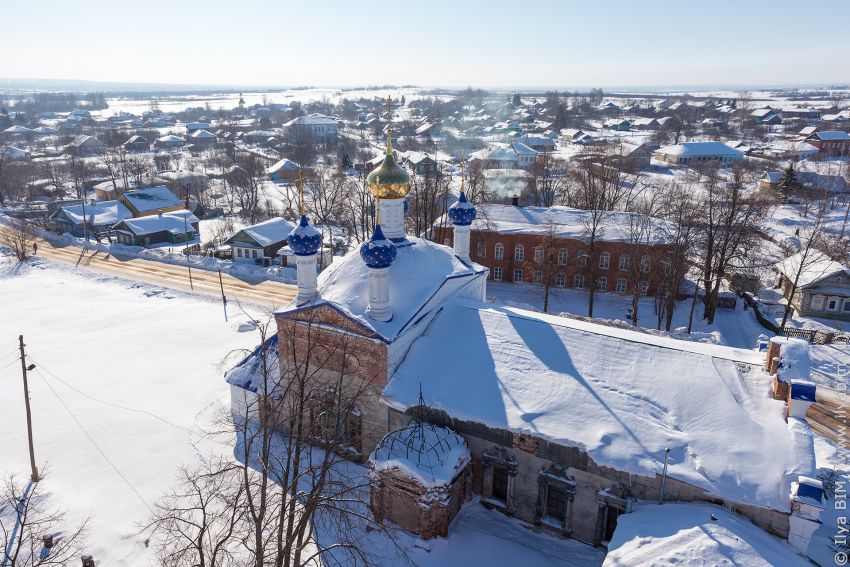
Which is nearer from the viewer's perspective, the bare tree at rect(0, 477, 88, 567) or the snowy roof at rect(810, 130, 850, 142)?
the bare tree at rect(0, 477, 88, 567)

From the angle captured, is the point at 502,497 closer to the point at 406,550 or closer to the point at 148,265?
the point at 406,550

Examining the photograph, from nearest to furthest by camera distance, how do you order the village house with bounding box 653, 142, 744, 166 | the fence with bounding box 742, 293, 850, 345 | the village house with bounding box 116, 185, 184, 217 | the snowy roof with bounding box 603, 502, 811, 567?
the snowy roof with bounding box 603, 502, 811, 567 → the fence with bounding box 742, 293, 850, 345 → the village house with bounding box 116, 185, 184, 217 → the village house with bounding box 653, 142, 744, 166

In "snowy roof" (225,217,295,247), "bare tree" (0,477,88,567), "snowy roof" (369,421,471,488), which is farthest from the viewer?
"snowy roof" (225,217,295,247)

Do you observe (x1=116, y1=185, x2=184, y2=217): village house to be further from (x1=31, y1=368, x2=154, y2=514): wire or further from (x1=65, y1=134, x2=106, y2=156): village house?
(x1=65, y1=134, x2=106, y2=156): village house

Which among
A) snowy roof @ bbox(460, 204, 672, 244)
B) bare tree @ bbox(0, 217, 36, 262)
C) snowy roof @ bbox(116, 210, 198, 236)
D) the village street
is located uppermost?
snowy roof @ bbox(460, 204, 672, 244)

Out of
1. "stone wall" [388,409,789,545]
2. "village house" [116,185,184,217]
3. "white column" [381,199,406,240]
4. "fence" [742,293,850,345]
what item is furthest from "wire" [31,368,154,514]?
"village house" [116,185,184,217]

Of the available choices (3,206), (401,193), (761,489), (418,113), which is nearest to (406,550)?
(761,489)

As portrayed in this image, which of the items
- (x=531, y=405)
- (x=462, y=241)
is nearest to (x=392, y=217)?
(x=462, y=241)
